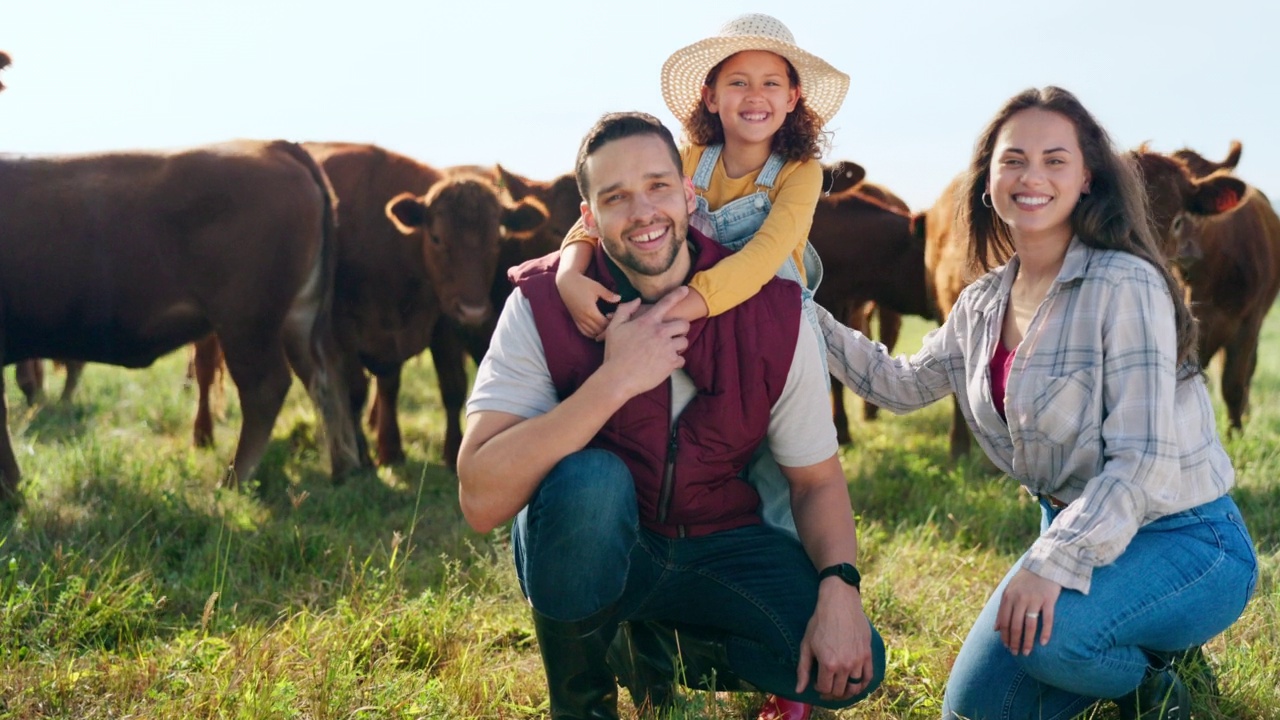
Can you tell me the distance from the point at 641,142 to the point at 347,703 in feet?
5.45

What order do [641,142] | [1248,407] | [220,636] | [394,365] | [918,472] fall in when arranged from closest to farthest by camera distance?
1. [641,142]
2. [220,636]
3. [918,472]
4. [394,365]
5. [1248,407]

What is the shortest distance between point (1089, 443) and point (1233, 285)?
5080 millimetres

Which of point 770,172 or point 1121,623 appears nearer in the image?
point 1121,623

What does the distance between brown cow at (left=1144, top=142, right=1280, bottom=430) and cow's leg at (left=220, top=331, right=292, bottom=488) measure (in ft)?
16.7

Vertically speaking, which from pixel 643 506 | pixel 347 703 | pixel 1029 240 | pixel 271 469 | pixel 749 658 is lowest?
pixel 271 469

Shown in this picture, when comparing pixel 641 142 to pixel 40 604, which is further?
pixel 40 604

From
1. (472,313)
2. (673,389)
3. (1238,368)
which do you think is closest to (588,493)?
(673,389)

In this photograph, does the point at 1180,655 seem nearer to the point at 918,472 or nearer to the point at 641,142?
the point at 641,142

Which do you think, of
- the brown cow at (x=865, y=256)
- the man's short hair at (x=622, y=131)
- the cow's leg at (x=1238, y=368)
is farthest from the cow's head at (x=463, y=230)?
the cow's leg at (x=1238, y=368)

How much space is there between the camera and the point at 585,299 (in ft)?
9.62

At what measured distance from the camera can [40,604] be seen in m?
3.72

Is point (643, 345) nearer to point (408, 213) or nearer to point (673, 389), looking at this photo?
point (673, 389)

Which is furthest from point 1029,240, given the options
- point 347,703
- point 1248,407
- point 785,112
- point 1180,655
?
point 1248,407

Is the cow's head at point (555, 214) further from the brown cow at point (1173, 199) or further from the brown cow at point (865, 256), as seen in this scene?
the brown cow at point (1173, 199)
